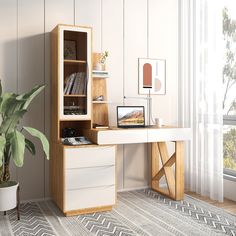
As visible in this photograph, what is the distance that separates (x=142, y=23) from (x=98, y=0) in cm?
62

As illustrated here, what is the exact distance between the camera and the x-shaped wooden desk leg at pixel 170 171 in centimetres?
335

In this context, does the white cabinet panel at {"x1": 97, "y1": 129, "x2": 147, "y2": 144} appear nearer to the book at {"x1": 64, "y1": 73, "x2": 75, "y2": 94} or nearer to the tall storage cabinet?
the tall storage cabinet

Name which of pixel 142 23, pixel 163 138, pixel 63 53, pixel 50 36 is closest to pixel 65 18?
pixel 50 36

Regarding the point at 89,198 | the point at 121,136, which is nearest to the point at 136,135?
the point at 121,136

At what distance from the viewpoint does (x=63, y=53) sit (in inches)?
121

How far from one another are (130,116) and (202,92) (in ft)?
2.92

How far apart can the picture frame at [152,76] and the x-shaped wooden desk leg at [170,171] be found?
70cm

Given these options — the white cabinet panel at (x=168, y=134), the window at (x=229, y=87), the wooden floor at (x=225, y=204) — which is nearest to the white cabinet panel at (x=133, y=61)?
the white cabinet panel at (x=168, y=134)

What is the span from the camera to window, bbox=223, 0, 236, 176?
3.43m

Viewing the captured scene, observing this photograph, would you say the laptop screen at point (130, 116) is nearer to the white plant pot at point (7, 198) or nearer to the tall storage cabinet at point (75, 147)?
the tall storage cabinet at point (75, 147)

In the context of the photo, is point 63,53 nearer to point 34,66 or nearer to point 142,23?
point 34,66

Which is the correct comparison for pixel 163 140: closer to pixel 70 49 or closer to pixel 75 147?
pixel 75 147

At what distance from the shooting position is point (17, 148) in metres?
2.51

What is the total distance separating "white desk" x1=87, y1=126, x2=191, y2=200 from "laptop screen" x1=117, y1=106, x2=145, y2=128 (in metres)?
0.30
